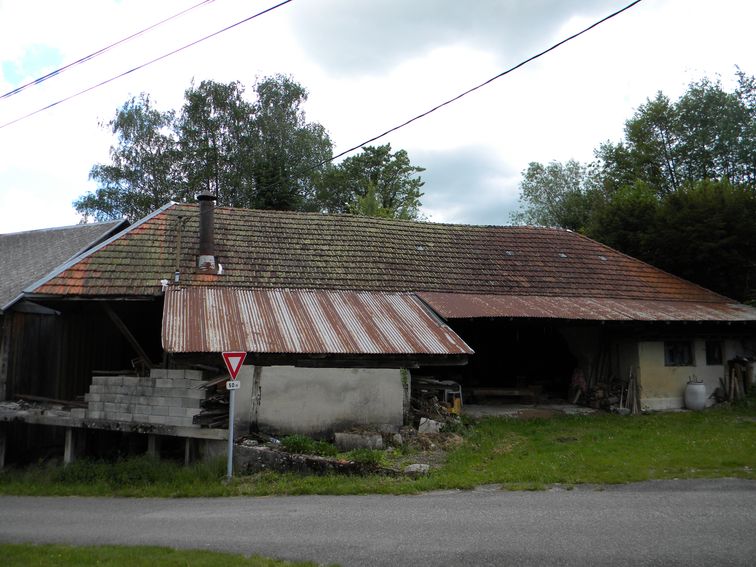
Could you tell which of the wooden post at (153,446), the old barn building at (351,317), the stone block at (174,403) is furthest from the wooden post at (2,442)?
the stone block at (174,403)

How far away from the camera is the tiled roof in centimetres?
1427

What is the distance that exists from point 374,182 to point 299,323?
90.5ft

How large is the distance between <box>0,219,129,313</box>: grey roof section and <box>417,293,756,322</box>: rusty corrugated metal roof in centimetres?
983

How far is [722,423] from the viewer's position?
13.1 m

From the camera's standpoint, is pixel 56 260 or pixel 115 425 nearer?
pixel 115 425

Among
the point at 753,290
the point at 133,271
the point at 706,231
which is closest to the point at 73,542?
the point at 133,271

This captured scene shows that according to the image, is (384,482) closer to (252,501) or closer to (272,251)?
(252,501)

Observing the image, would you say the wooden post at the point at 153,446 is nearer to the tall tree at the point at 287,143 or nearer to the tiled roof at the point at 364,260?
the tiled roof at the point at 364,260

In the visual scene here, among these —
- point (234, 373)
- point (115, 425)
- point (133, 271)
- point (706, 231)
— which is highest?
point (706, 231)

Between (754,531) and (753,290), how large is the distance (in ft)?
55.0

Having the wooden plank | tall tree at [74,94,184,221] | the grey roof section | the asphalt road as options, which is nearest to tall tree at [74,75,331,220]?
tall tree at [74,94,184,221]

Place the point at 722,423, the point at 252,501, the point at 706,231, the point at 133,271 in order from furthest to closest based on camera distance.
Result: the point at 706,231 → the point at 133,271 → the point at 722,423 → the point at 252,501

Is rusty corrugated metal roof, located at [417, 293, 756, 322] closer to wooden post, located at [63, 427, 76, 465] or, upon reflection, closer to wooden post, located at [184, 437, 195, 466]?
wooden post, located at [184, 437, 195, 466]

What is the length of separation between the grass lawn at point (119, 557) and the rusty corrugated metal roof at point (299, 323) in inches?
206
